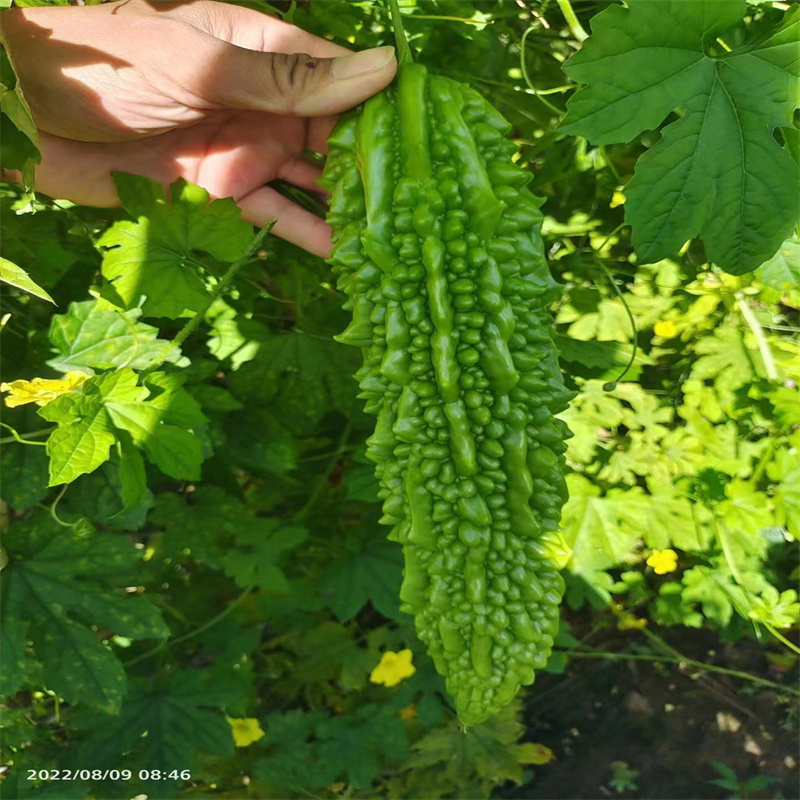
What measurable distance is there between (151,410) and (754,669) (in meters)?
2.87

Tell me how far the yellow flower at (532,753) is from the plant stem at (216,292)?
1.99 meters

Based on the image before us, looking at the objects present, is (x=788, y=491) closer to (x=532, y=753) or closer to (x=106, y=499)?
(x=532, y=753)

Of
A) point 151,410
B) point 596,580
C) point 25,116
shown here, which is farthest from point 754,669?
point 25,116

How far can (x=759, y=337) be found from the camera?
218cm

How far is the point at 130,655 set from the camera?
7.96 feet

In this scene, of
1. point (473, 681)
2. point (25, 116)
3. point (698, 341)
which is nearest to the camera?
point (25, 116)

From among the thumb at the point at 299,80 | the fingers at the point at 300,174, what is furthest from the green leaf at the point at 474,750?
the thumb at the point at 299,80

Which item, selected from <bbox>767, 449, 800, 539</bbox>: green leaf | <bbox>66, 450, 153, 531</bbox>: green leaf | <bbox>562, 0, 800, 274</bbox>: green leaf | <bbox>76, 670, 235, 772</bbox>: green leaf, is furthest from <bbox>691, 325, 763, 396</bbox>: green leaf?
<bbox>76, 670, 235, 772</bbox>: green leaf

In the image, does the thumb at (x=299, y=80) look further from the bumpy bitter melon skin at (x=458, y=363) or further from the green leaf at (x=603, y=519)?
the green leaf at (x=603, y=519)

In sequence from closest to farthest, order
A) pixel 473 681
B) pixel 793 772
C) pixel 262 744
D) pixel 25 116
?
pixel 25 116 < pixel 473 681 < pixel 262 744 < pixel 793 772

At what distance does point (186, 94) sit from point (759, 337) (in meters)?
1.82

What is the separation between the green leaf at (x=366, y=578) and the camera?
2311mm

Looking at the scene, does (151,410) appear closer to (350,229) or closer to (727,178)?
(350,229)

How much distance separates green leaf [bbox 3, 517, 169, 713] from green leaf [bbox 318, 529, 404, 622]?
0.63 meters
